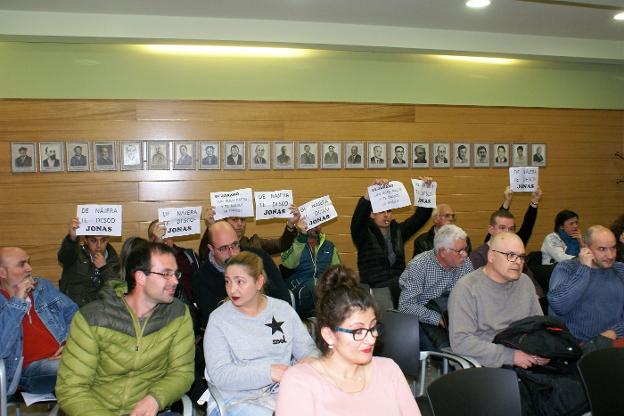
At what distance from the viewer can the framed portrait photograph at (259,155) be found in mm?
6398

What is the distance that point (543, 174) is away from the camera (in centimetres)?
743

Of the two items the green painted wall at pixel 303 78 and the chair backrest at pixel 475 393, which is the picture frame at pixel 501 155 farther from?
the chair backrest at pixel 475 393

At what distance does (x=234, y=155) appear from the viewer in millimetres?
6348

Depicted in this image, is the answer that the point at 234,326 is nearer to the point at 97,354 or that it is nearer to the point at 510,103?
the point at 97,354

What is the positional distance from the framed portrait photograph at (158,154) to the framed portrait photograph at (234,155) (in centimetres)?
63

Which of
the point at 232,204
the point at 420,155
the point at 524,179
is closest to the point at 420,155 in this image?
the point at 420,155

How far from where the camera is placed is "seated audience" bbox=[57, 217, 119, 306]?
15.2 ft

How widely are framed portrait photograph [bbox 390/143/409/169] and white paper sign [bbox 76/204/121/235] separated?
11.1 feet

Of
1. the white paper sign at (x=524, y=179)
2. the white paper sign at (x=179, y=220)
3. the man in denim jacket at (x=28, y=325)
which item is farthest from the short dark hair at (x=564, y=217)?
the man in denim jacket at (x=28, y=325)

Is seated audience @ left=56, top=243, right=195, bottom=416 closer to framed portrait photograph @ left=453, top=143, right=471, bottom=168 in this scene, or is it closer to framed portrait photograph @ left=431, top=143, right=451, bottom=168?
framed portrait photograph @ left=431, top=143, right=451, bottom=168

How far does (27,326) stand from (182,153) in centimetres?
308

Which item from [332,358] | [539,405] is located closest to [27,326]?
[332,358]

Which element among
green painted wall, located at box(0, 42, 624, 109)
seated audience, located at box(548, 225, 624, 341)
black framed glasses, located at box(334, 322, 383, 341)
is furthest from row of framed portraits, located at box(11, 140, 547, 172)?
black framed glasses, located at box(334, 322, 383, 341)

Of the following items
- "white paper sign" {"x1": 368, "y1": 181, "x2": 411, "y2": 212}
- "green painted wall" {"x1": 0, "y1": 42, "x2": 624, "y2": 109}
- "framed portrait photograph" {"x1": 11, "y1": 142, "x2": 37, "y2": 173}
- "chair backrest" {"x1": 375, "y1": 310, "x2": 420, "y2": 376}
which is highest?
"green painted wall" {"x1": 0, "y1": 42, "x2": 624, "y2": 109}
